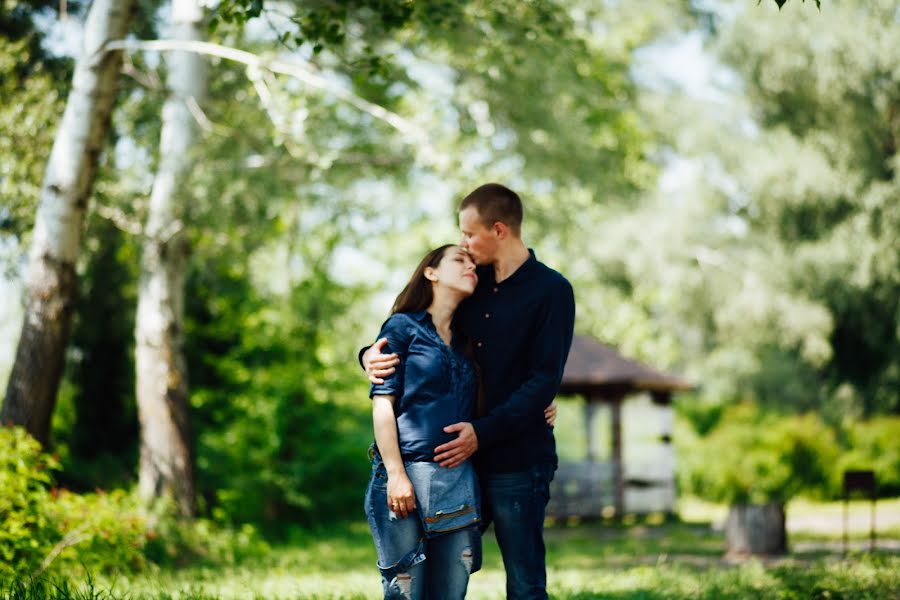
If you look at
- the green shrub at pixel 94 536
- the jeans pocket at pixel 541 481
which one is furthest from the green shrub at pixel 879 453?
the jeans pocket at pixel 541 481

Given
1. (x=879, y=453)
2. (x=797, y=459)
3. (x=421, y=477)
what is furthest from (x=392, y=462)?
(x=879, y=453)

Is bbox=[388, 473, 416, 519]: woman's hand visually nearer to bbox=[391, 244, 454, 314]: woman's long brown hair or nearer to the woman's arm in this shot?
the woman's arm

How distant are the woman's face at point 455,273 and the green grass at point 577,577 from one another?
2.41 m

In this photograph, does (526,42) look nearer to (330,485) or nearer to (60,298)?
(60,298)

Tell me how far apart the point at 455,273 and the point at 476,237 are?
0.73 feet

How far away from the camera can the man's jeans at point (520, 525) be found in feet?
13.4

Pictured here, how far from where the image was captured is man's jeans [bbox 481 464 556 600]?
4090mm

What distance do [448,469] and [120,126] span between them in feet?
33.4

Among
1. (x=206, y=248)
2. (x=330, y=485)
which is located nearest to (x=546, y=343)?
(x=206, y=248)

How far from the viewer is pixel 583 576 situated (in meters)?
8.01

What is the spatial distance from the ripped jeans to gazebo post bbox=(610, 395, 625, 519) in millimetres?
14346

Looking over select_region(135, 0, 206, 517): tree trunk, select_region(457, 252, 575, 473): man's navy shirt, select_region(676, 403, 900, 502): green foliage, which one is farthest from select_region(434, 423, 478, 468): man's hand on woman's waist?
select_region(676, 403, 900, 502): green foliage

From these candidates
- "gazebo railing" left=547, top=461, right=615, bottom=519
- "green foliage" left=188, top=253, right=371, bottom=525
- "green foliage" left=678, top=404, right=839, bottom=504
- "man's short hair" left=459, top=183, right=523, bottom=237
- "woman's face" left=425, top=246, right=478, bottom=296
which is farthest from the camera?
"green foliage" left=678, top=404, right=839, bottom=504

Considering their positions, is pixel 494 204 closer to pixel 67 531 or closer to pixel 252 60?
pixel 67 531
